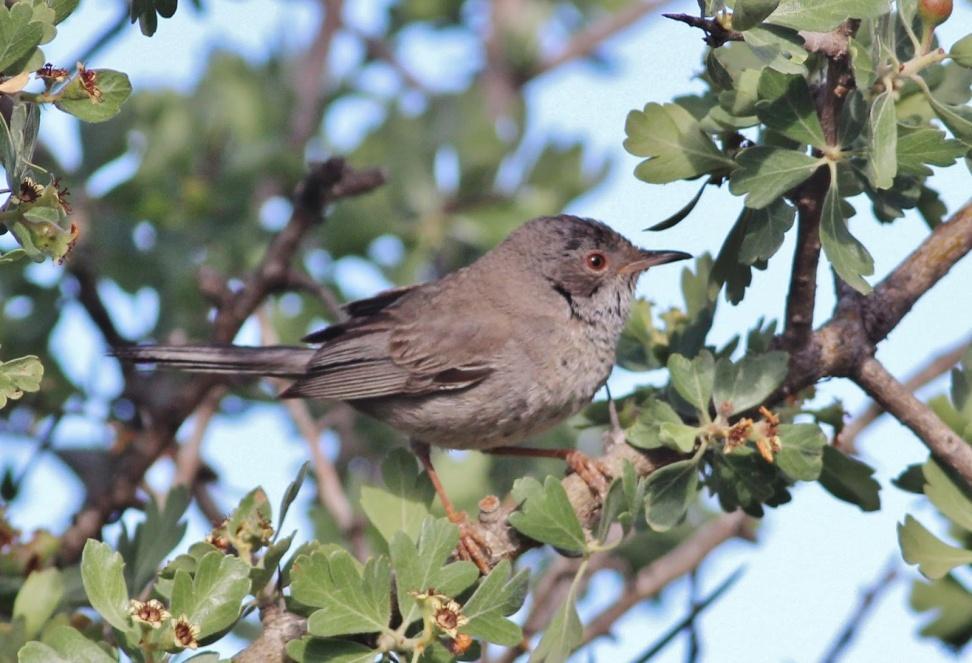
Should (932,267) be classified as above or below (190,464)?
above

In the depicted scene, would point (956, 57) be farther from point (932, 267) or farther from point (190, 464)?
point (190, 464)

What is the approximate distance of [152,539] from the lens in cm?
399

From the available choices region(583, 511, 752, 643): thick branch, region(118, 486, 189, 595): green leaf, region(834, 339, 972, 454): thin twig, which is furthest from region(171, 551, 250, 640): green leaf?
region(834, 339, 972, 454): thin twig

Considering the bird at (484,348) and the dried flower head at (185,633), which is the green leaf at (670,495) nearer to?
the dried flower head at (185,633)

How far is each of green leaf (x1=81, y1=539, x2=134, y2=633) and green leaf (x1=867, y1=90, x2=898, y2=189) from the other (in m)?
2.05

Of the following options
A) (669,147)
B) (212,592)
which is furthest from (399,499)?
(669,147)

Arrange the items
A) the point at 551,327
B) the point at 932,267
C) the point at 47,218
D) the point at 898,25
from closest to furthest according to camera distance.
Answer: the point at 47,218, the point at 898,25, the point at 932,267, the point at 551,327

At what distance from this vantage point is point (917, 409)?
365 cm

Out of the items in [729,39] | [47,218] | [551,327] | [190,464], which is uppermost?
[729,39]

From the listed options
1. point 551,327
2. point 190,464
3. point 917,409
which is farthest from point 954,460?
point 190,464

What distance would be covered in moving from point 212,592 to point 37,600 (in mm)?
913

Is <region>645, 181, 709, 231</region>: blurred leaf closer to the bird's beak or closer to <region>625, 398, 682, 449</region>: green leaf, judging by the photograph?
<region>625, 398, 682, 449</region>: green leaf

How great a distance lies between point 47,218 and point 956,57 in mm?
2221

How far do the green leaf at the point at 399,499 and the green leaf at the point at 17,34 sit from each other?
1707 mm
